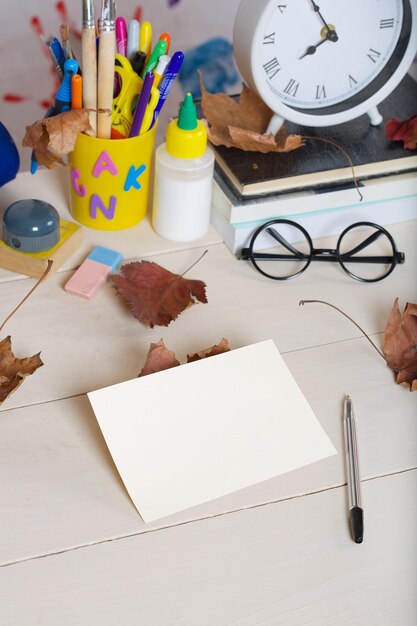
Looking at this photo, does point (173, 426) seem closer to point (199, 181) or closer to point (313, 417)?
point (313, 417)

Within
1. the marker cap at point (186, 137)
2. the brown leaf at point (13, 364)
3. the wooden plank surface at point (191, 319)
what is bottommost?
the wooden plank surface at point (191, 319)

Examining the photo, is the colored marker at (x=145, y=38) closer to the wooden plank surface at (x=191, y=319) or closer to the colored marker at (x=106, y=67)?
the colored marker at (x=106, y=67)

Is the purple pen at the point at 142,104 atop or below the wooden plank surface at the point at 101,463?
atop

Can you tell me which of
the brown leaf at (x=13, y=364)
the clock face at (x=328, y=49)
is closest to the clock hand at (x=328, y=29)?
the clock face at (x=328, y=49)

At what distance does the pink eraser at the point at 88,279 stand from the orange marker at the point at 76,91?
15 cm

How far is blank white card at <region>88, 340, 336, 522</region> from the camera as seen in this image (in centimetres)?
60

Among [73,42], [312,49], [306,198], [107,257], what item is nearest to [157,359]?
[107,257]

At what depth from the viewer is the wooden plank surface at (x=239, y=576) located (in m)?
0.53

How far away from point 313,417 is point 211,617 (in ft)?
0.65

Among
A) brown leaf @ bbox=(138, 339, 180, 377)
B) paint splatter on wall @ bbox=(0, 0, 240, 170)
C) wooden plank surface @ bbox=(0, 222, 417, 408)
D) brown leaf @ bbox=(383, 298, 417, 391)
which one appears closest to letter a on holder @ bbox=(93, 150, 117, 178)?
wooden plank surface @ bbox=(0, 222, 417, 408)

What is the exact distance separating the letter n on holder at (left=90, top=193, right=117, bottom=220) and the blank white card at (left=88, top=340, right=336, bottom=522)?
0.75 ft

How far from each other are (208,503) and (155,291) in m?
0.24

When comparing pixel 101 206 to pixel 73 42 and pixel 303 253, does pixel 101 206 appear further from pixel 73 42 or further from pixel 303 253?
pixel 73 42

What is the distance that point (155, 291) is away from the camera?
0.76m
